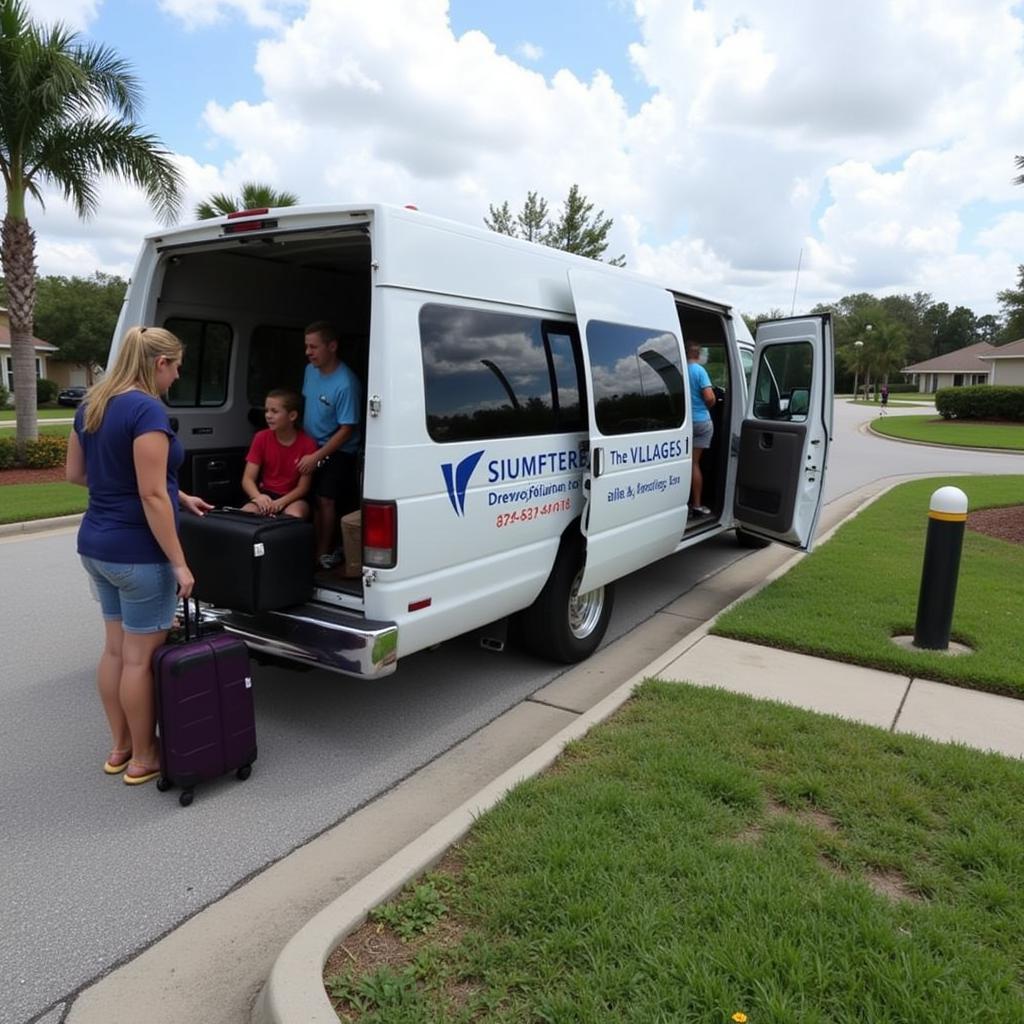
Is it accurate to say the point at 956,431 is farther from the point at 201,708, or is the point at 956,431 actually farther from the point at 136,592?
the point at 136,592

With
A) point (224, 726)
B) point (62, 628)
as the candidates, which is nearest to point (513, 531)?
point (224, 726)

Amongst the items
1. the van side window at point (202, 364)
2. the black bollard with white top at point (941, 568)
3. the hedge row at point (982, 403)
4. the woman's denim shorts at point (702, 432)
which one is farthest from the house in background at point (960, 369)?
the van side window at point (202, 364)

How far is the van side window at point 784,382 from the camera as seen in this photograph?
6648 mm

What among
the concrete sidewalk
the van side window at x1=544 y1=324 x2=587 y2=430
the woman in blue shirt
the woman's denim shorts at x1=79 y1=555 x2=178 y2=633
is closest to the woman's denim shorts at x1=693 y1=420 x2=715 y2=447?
the concrete sidewalk

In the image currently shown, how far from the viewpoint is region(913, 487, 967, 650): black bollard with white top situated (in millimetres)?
5230

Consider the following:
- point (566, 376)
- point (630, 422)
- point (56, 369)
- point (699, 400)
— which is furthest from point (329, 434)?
point (56, 369)

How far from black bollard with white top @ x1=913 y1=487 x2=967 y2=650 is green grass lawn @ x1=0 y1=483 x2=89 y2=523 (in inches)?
330

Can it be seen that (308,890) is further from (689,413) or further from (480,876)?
(689,413)

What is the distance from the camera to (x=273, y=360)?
5.87 m

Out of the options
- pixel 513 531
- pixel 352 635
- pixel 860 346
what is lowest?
pixel 352 635

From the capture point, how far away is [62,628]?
19.0 feet

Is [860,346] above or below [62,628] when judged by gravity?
above

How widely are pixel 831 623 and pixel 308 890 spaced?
4274 mm

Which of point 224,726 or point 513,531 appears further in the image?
point 513,531
